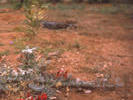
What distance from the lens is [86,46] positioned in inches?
150

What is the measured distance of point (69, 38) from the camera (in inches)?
162

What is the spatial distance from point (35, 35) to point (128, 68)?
1715 millimetres

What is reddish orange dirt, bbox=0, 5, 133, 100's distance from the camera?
2.88 m

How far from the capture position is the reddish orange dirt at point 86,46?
288cm

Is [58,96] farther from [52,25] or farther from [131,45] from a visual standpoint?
[52,25]

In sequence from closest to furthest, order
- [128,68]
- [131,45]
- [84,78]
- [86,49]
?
[84,78]
[128,68]
[86,49]
[131,45]

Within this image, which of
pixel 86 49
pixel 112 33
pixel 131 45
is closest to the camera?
pixel 86 49

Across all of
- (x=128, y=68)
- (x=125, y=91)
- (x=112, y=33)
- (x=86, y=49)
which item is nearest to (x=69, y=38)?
(x=86, y=49)

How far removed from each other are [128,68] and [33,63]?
4.16 ft

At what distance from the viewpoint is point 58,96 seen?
2.42 m

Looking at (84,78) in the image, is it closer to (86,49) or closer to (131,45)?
(86,49)

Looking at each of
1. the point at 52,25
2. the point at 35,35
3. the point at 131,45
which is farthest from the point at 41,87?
the point at 52,25

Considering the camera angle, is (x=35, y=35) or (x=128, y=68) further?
(x=35, y=35)

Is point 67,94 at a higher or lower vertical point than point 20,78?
lower
